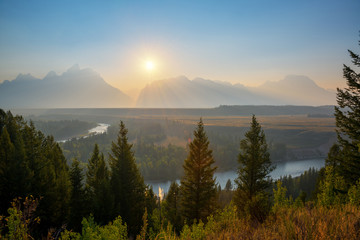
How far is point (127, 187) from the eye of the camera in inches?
1143

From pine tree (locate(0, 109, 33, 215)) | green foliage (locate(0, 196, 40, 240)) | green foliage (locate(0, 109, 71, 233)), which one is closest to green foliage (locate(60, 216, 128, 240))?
green foliage (locate(0, 196, 40, 240))


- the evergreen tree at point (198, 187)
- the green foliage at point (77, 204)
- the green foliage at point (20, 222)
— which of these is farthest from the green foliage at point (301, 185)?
the green foliage at point (20, 222)

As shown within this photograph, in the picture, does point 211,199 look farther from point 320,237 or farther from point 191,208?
point 320,237

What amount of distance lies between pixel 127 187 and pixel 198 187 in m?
10.6

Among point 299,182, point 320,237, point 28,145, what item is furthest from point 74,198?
point 299,182

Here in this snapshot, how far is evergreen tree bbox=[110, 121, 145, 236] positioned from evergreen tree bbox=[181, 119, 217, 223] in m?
7.82

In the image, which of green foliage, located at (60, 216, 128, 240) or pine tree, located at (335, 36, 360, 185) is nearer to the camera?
green foliage, located at (60, 216, 128, 240)

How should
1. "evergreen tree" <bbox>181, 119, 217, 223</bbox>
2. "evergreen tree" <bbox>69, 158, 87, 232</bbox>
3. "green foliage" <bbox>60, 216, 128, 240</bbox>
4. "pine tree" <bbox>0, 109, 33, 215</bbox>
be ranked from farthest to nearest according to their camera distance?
1. "evergreen tree" <bbox>69, 158, 87, 232</bbox>
2. "evergreen tree" <bbox>181, 119, 217, 223</bbox>
3. "pine tree" <bbox>0, 109, 33, 215</bbox>
4. "green foliage" <bbox>60, 216, 128, 240</bbox>

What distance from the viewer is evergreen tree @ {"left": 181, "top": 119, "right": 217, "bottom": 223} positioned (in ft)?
78.6

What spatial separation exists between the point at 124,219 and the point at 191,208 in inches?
380

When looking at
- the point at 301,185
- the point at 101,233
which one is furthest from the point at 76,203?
the point at 301,185

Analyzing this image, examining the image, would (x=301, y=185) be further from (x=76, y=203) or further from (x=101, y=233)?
(x=101, y=233)

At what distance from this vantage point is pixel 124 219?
27.3 meters

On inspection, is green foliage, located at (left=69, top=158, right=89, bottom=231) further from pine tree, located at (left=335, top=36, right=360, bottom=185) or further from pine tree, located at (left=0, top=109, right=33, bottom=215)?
pine tree, located at (left=335, top=36, right=360, bottom=185)
